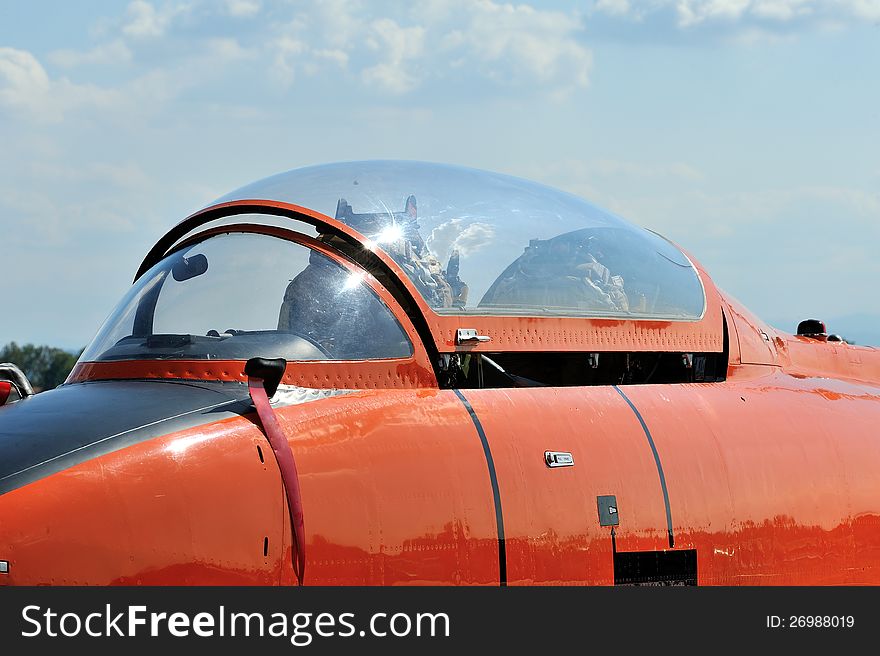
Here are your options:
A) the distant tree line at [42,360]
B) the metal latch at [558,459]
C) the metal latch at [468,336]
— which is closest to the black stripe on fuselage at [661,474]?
the metal latch at [558,459]

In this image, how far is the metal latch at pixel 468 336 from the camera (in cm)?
604

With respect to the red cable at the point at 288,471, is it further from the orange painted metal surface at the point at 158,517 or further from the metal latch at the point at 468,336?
the metal latch at the point at 468,336

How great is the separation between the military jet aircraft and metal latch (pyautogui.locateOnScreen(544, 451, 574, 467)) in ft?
0.04

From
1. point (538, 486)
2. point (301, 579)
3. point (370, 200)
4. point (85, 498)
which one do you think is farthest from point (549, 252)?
point (85, 498)

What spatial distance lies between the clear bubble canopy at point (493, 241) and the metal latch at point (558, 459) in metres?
0.96

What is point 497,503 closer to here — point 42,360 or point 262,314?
point 262,314

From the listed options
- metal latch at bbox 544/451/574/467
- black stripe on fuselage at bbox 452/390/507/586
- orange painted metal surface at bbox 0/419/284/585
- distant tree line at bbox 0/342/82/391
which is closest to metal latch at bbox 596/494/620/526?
metal latch at bbox 544/451/574/467

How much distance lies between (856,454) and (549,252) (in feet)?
7.24

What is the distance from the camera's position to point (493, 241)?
662 cm

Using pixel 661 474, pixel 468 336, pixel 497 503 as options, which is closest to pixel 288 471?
pixel 497 503

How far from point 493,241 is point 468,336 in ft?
2.66

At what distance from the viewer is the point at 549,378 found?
22.2 feet

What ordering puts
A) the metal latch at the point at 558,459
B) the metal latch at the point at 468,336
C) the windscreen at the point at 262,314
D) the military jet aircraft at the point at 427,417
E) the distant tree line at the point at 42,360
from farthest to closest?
the distant tree line at the point at 42,360
the metal latch at the point at 468,336
the windscreen at the point at 262,314
the metal latch at the point at 558,459
the military jet aircraft at the point at 427,417

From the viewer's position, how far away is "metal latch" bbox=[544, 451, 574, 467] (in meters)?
5.66
